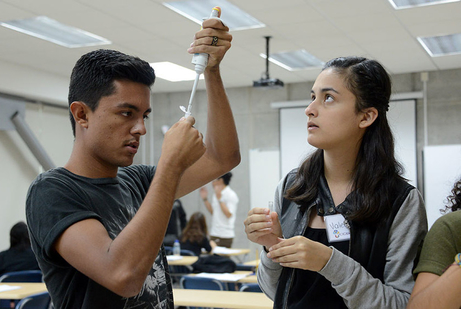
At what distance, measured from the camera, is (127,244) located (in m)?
1.12

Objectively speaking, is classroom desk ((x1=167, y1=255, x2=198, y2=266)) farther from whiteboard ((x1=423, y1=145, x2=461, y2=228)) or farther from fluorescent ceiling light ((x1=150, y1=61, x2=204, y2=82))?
whiteboard ((x1=423, y1=145, x2=461, y2=228))

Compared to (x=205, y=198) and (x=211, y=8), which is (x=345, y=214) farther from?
(x=205, y=198)

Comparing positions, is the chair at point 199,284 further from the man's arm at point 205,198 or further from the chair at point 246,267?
the man's arm at point 205,198

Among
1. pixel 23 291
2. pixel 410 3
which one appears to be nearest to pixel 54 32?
pixel 23 291

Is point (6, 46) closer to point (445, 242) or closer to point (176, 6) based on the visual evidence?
point (176, 6)

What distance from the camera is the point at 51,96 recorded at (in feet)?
27.1

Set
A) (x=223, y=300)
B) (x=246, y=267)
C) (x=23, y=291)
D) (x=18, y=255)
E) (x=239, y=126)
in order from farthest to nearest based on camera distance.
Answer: (x=239, y=126), (x=246, y=267), (x=18, y=255), (x=23, y=291), (x=223, y=300)

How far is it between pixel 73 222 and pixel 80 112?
0.31m

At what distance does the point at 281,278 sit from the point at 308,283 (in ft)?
0.29

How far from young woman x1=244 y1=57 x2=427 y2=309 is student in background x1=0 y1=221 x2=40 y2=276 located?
4.06 meters

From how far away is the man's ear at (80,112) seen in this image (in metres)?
1.33

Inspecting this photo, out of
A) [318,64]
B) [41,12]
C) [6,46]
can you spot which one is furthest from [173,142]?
[318,64]

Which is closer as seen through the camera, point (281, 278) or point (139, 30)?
point (281, 278)

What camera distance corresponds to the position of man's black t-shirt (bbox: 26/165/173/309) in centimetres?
118
